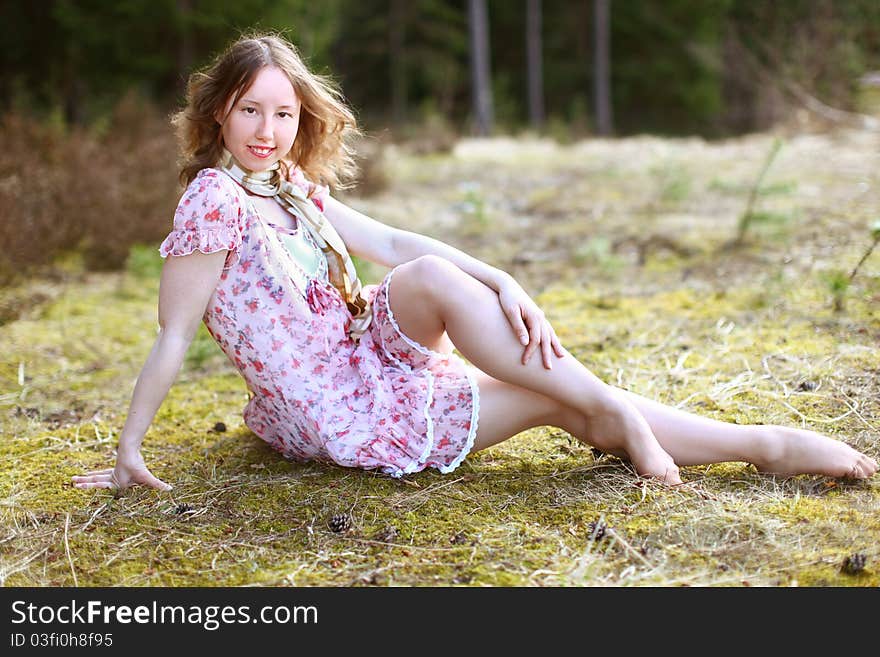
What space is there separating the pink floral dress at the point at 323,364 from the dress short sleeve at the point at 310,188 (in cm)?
14

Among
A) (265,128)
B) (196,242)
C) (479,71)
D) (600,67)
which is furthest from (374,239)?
(600,67)

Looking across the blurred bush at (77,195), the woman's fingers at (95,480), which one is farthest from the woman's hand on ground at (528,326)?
the blurred bush at (77,195)

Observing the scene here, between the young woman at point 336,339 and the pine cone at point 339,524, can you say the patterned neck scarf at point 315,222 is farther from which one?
the pine cone at point 339,524

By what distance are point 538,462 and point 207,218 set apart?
108 cm

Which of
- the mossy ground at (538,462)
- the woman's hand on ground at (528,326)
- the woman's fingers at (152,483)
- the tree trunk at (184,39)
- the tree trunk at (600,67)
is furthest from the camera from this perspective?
the tree trunk at (600,67)

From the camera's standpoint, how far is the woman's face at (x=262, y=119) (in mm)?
2156

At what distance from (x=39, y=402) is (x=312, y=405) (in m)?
1.40

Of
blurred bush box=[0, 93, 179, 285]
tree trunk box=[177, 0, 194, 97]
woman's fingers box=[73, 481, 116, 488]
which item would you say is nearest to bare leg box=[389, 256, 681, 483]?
woman's fingers box=[73, 481, 116, 488]

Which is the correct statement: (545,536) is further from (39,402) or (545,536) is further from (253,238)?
(39,402)

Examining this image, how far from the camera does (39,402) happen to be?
3088 mm

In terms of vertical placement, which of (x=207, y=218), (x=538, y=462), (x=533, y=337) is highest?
(x=207, y=218)

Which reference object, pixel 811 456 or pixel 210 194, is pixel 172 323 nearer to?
pixel 210 194

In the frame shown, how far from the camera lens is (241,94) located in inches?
84.9
